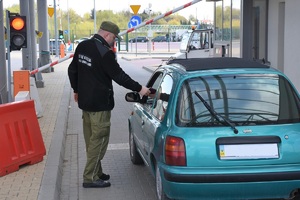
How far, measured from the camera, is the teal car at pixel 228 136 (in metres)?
4.70

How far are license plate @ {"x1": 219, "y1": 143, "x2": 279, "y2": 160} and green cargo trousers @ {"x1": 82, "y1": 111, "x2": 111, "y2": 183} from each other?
192 centimetres

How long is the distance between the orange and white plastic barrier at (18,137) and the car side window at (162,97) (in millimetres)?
1966

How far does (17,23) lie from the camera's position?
393 inches

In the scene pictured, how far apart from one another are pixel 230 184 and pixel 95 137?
2.08 metres

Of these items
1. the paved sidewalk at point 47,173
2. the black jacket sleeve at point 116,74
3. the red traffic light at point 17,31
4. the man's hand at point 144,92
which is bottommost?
the paved sidewalk at point 47,173

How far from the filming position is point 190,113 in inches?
194

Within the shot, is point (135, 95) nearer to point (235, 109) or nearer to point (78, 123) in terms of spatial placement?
point (235, 109)

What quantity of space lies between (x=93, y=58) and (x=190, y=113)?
5.37 ft

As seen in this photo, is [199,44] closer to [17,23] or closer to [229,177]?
[17,23]

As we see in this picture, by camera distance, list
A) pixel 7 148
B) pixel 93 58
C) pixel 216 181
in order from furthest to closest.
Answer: pixel 7 148 → pixel 93 58 → pixel 216 181

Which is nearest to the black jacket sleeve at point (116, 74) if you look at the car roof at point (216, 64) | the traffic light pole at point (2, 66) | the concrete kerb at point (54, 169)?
the car roof at point (216, 64)

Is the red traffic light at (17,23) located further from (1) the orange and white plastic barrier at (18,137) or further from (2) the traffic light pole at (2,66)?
(1) the orange and white plastic barrier at (18,137)

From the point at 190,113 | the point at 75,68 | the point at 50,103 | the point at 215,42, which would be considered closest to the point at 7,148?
the point at 75,68

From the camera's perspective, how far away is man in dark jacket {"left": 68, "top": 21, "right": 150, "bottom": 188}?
6.01 meters
